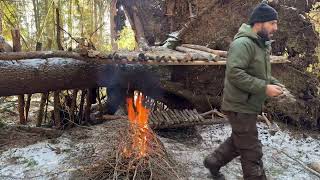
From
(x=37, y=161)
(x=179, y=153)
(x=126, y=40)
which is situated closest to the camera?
(x=37, y=161)

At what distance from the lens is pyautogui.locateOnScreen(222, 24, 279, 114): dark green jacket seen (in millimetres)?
3734

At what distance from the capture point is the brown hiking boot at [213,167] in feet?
14.5

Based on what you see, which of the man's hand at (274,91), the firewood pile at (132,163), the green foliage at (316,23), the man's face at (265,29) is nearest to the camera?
the man's hand at (274,91)

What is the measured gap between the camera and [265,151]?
18.6ft

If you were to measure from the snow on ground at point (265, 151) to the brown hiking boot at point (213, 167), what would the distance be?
0.44 ft

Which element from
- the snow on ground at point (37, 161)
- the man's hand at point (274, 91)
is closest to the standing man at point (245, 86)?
the man's hand at point (274, 91)

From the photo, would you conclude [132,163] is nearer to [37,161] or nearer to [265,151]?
[37,161]

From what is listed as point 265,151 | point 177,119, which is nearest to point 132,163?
point 177,119

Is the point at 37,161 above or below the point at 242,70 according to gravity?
below

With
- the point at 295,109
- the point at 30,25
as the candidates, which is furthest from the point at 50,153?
the point at 30,25

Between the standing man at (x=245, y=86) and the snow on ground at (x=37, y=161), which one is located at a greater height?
the standing man at (x=245, y=86)

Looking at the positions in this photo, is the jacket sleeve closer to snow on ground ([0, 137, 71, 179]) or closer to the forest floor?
the forest floor

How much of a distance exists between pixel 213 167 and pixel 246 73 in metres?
1.31

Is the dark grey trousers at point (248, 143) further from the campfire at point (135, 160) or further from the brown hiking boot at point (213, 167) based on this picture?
the campfire at point (135, 160)
